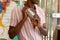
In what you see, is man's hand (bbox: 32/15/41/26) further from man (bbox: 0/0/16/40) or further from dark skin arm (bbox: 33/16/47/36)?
man (bbox: 0/0/16/40)

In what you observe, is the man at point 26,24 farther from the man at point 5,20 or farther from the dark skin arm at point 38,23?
the man at point 5,20

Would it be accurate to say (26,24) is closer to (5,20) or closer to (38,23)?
(38,23)

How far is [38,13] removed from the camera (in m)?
1.40

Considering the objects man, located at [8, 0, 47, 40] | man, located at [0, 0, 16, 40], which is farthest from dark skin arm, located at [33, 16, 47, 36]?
man, located at [0, 0, 16, 40]

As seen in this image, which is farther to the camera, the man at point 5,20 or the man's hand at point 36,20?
the man at point 5,20

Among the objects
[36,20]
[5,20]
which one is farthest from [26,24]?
[5,20]

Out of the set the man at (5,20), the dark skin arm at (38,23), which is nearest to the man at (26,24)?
the dark skin arm at (38,23)

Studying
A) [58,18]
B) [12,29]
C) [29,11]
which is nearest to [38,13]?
[29,11]

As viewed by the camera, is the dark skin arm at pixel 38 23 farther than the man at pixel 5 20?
No

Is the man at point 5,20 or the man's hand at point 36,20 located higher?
the man's hand at point 36,20

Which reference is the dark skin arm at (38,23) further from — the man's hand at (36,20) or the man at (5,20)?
the man at (5,20)

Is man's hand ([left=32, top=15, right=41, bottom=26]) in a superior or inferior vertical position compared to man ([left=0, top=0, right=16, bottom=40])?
superior

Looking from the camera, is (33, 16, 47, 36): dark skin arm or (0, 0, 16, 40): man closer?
→ (33, 16, 47, 36): dark skin arm

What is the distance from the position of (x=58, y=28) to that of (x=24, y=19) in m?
0.29
